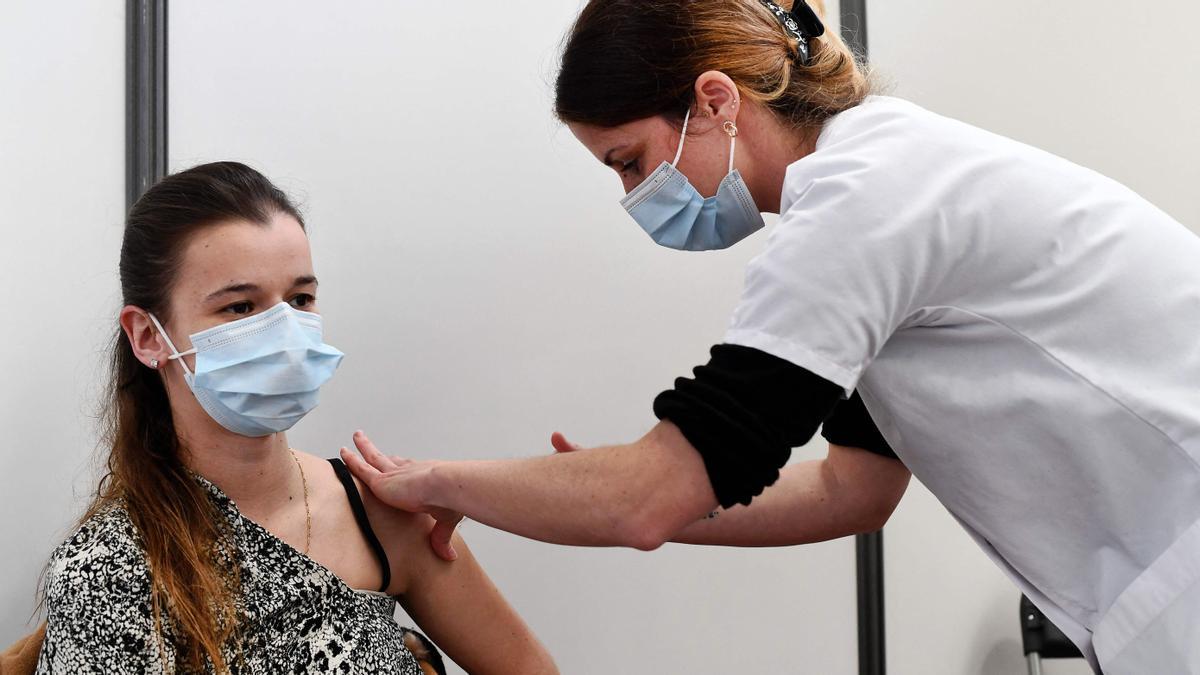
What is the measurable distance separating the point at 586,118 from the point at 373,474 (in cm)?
60

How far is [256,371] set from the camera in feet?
4.81

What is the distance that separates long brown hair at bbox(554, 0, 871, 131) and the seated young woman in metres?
0.51

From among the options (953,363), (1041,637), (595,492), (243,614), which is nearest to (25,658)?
(243,614)

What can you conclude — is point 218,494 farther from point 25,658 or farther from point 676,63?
point 676,63

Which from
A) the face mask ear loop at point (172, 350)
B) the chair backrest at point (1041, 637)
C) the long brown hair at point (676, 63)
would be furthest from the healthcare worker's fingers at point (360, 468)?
the chair backrest at point (1041, 637)

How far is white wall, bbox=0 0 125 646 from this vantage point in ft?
5.71

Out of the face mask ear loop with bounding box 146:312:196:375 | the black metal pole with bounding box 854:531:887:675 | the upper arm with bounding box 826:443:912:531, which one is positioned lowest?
the black metal pole with bounding box 854:531:887:675

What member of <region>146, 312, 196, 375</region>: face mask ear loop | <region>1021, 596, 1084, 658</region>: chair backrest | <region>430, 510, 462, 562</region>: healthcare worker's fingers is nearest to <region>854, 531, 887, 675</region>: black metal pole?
<region>1021, 596, 1084, 658</region>: chair backrest

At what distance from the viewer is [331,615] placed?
1.50 m

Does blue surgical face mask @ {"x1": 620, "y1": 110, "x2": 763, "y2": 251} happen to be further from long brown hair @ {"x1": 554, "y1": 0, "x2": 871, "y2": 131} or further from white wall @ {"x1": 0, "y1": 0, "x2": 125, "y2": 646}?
white wall @ {"x1": 0, "y1": 0, "x2": 125, "y2": 646}

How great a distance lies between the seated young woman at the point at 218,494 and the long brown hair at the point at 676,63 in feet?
1.66

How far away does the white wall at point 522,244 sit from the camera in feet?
6.33

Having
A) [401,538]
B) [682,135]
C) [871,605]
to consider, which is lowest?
[871,605]

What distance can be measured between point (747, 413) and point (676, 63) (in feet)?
1.45
